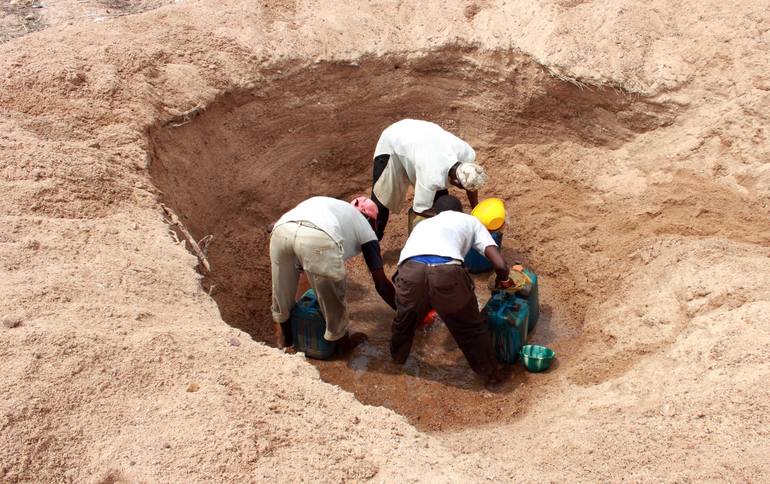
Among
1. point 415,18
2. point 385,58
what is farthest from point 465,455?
point 415,18

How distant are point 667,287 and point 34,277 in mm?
4153

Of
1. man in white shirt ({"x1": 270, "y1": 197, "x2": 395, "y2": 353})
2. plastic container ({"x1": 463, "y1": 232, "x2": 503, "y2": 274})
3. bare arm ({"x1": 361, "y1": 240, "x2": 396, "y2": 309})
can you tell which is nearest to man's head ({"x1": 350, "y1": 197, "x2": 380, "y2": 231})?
man in white shirt ({"x1": 270, "y1": 197, "x2": 395, "y2": 353})

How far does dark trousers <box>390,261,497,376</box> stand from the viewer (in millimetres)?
4242

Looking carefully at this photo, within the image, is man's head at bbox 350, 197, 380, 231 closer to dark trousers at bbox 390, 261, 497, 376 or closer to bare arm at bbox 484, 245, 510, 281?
dark trousers at bbox 390, 261, 497, 376

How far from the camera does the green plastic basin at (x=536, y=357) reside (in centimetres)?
467

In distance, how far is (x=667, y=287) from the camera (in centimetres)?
489

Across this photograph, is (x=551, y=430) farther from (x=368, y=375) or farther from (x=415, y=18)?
(x=415, y=18)

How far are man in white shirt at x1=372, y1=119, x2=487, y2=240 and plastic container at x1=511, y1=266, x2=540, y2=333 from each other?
0.71m

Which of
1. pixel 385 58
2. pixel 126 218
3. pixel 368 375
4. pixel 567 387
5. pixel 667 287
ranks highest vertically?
pixel 385 58

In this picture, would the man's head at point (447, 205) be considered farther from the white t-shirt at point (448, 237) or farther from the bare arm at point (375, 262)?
the bare arm at point (375, 262)

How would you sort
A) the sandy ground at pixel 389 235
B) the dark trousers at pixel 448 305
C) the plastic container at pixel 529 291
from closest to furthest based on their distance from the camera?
the sandy ground at pixel 389 235
the dark trousers at pixel 448 305
the plastic container at pixel 529 291

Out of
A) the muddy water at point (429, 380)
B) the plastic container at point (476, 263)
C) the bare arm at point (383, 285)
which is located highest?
the bare arm at point (383, 285)

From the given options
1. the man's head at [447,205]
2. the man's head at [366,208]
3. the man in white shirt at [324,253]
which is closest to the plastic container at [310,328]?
the man in white shirt at [324,253]

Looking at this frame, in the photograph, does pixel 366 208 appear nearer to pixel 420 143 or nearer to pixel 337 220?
pixel 337 220
